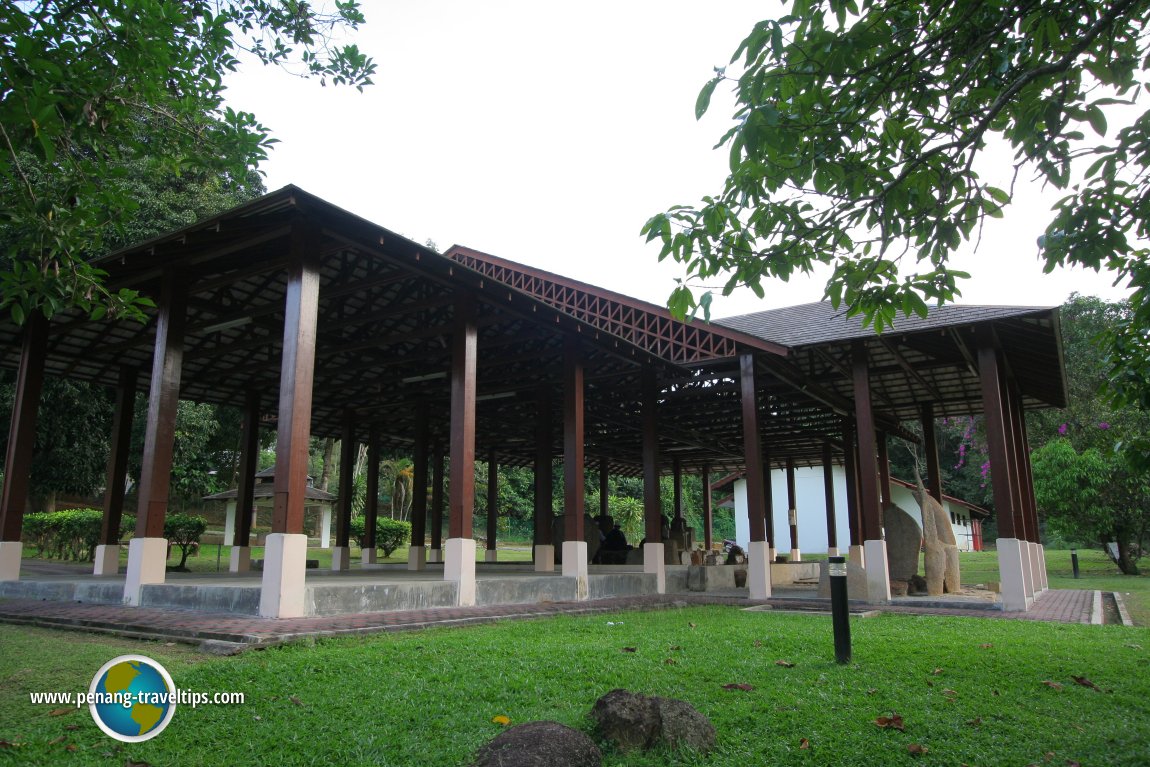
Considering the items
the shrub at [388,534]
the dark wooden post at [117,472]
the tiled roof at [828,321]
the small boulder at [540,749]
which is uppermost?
the tiled roof at [828,321]

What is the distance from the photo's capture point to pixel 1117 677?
591 cm

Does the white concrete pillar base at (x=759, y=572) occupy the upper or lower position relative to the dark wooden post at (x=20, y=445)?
lower

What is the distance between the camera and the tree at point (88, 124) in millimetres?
4387

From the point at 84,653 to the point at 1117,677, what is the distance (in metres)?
8.98

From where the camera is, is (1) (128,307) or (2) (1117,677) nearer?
(1) (128,307)

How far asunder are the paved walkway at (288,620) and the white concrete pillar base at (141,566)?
0.75ft

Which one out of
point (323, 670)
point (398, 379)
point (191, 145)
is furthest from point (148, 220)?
point (323, 670)

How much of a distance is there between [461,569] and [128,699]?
6412 millimetres

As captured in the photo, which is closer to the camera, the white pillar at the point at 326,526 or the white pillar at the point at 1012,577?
the white pillar at the point at 1012,577

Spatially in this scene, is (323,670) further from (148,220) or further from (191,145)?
(148,220)

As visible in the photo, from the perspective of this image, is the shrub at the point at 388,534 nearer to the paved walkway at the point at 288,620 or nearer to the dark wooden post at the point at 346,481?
the dark wooden post at the point at 346,481

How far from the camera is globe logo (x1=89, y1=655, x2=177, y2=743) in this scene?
14.2 feet

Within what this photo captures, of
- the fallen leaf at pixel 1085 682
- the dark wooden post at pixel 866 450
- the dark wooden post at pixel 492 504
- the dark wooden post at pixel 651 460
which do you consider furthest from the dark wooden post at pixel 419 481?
the fallen leaf at pixel 1085 682

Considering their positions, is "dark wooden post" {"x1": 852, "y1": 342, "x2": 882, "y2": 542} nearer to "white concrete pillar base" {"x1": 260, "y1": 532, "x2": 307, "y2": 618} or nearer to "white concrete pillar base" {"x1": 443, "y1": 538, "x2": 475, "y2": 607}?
"white concrete pillar base" {"x1": 443, "y1": 538, "x2": 475, "y2": 607}
